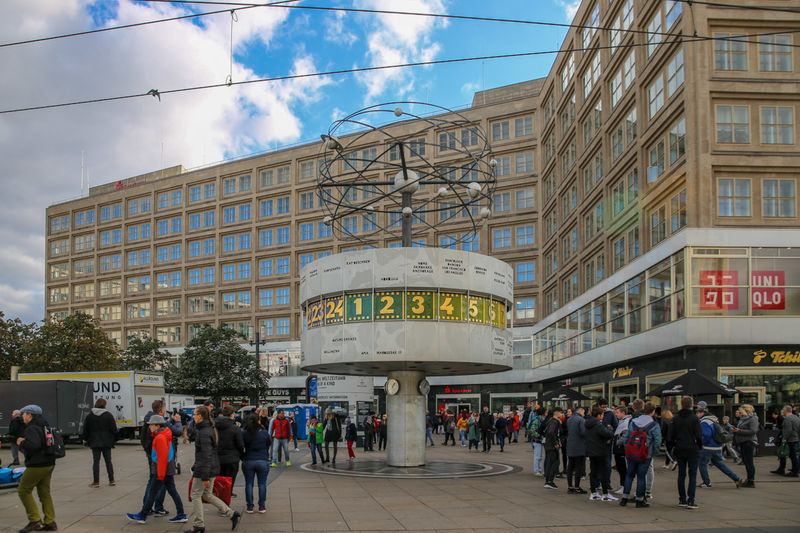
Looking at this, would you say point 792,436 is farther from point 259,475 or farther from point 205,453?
point 205,453

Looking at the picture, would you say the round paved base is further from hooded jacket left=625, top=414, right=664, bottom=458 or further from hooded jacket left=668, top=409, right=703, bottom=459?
hooded jacket left=668, top=409, right=703, bottom=459

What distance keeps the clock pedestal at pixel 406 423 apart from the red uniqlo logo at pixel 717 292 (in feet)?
39.3

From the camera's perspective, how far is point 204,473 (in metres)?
10.9

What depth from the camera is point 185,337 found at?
8025 cm

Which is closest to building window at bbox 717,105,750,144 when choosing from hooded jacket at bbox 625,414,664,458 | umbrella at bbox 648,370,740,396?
umbrella at bbox 648,370,740,396

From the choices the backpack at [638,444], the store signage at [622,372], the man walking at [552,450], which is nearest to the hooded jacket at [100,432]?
the man walking at [552,450]

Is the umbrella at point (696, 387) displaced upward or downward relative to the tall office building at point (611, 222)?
downward

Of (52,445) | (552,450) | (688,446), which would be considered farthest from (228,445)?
(688,446)

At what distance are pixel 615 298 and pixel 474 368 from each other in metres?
17.1

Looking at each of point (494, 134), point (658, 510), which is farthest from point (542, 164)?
point (658, 510)

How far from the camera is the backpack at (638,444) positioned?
43.1ft

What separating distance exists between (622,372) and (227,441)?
90.7ft

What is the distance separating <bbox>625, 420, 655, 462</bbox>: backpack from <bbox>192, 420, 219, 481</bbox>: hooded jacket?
6936 millimetres

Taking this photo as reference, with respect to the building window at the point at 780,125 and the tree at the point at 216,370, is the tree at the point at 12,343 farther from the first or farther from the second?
the building window at the point at 780,125
